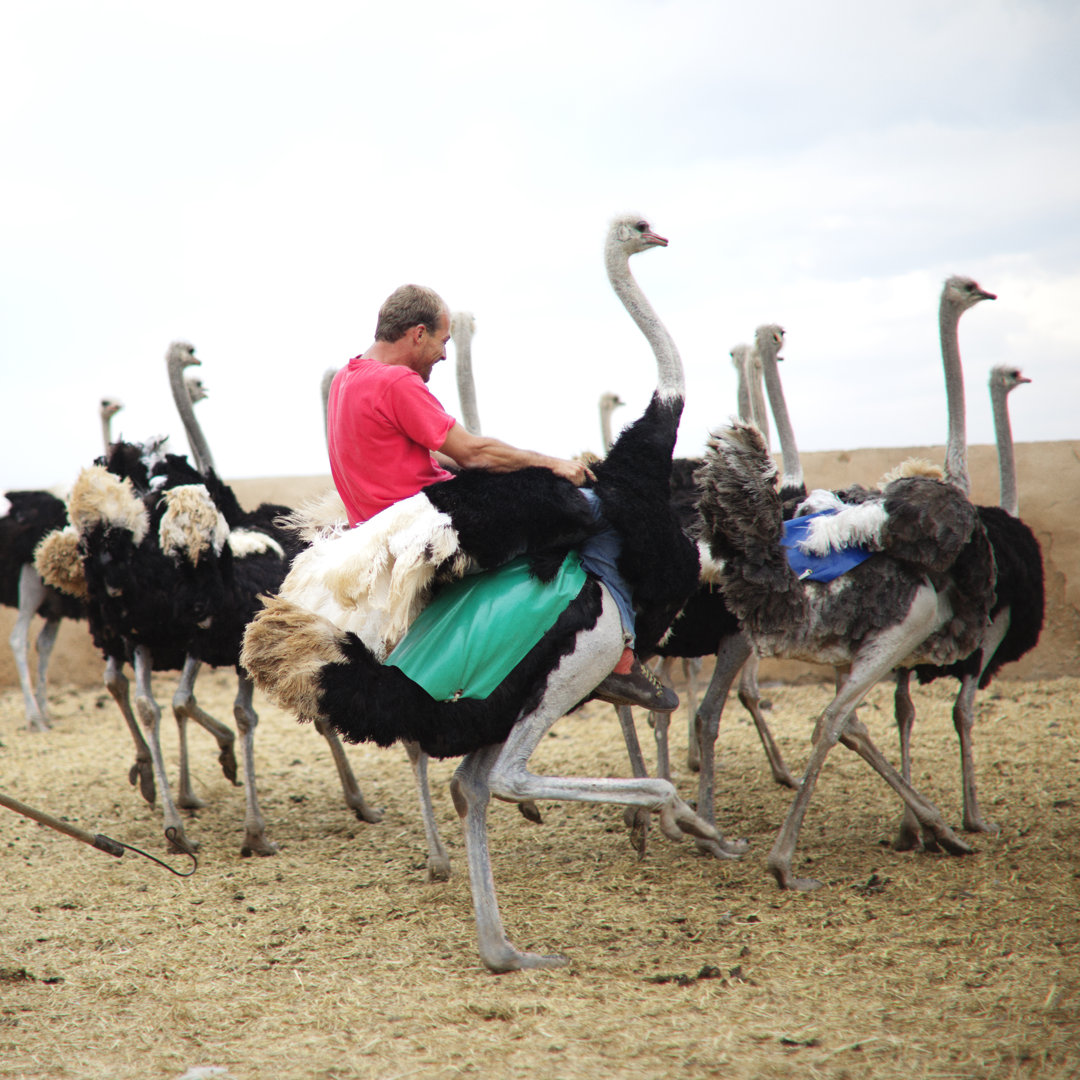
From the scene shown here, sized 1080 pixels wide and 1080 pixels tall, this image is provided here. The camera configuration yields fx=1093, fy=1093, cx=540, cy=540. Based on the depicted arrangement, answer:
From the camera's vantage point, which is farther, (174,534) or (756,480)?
(174,534)

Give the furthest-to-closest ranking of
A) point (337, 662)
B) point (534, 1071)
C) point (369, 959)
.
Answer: point (369, 959) < point (337, 662) < point (534, 1071)

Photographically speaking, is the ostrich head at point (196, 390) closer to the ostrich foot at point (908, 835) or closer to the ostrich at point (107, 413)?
the ostrich at point (107, 413)

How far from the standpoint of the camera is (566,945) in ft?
12.0

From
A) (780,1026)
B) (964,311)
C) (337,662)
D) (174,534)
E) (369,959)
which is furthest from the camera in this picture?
(964,311)

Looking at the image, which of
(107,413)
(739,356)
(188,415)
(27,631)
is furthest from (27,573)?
(739,356)

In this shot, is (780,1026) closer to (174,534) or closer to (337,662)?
(337,662)

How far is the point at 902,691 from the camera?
502 cm

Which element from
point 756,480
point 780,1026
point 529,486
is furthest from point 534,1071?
point 756,480

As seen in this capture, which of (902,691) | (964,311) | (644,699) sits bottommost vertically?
(902,691)

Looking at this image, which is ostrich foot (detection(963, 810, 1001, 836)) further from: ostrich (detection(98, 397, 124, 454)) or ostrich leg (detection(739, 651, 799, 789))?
ostrich (detection(98, 397, 124, 454))

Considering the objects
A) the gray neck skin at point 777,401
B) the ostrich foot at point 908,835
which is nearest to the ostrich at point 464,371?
the gray neck skin at point 777,401

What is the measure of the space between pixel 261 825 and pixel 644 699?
2.34 meters

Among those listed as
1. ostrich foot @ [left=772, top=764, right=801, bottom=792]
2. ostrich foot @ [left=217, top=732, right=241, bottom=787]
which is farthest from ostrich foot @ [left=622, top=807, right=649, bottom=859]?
ostrich foot @ [left=217, top=732, right=241, bottom=787]

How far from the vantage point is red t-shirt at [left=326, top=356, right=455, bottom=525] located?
3.36 m
